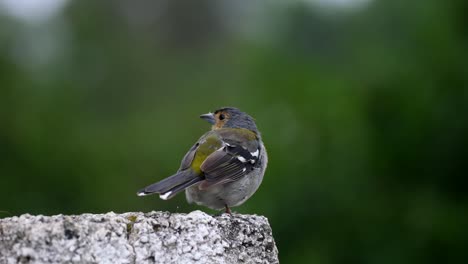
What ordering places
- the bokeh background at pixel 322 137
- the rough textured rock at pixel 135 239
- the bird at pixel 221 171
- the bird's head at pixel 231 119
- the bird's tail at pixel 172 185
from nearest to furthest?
the rough textured rock at pixel 135 239, the bird's tail at pixel 172 185, the bird at pixel 221 171, the bird's head at pixel 231 119, the bokeh background at pixel 322 137

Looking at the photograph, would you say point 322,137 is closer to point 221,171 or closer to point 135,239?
point 221,171

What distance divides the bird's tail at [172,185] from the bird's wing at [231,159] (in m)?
0.08

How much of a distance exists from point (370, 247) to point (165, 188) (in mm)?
4601

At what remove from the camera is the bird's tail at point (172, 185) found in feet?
15.1

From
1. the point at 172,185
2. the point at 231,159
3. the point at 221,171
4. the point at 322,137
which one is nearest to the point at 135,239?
the point at 172,185

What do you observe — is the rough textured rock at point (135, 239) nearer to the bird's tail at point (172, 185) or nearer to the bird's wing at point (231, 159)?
the bird's tail at point (172, 185)

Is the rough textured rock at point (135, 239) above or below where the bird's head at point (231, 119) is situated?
below

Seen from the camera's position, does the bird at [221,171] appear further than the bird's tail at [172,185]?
Yes

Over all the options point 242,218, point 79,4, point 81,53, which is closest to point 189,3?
point 79,4

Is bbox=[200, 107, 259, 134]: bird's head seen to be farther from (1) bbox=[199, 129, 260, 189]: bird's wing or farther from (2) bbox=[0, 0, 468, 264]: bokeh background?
(2) bbox=[0, 0, 468, 264]: bokeh background

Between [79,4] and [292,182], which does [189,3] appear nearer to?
[79,4]

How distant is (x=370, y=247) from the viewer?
8.92 meters

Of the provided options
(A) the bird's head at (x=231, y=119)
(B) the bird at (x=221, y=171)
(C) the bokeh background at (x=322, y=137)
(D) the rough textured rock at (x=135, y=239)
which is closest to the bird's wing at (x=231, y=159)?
(B) the bird at (x=221, y=171)

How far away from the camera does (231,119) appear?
7.05m
